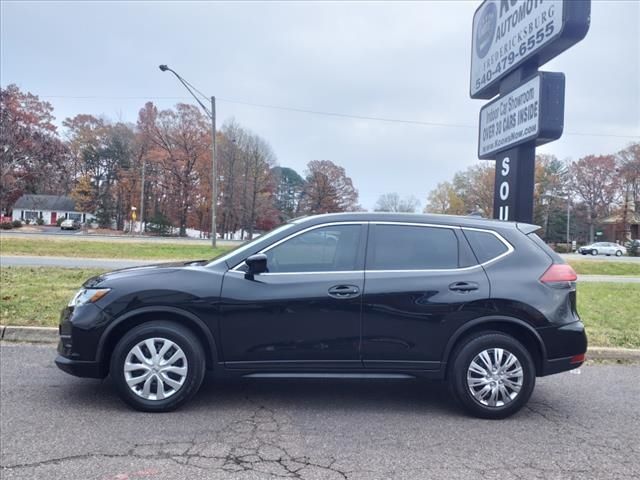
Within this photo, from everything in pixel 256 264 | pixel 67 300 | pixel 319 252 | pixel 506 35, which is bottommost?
pixel 67 300

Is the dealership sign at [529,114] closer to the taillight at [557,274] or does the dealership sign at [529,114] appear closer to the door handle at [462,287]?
the taillight at [557,274]

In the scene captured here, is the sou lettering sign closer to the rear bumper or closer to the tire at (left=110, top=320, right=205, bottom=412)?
the rear bumper

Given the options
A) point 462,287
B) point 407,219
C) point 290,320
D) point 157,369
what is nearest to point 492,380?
point 462,287

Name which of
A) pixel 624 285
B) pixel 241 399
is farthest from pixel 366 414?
pixel 624 285

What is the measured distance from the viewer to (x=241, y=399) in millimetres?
4484

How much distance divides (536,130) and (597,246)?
5165 centimetres

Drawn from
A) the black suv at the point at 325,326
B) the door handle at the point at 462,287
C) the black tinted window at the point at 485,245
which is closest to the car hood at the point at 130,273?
the black suv at the point at 325,326

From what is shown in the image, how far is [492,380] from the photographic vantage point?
13.5 feet

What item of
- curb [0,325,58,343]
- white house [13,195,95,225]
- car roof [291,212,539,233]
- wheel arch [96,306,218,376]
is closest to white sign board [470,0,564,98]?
car roof [291,212,539,233]

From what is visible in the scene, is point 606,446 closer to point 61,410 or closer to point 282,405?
point 282,405

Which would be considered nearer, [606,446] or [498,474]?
[498,474]

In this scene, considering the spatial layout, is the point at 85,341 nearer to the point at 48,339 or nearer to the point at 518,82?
the point at 48,339

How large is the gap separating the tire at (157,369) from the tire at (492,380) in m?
2.19

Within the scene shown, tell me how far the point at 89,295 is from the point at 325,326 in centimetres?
203
